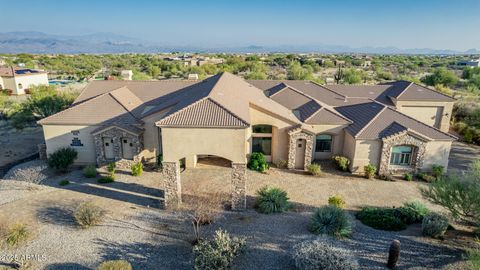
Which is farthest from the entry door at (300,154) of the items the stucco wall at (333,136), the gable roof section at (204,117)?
the gable roof section at (204,117)

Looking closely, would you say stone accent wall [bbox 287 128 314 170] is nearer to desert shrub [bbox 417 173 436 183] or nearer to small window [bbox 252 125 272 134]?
small window [bbox 252 125 272 134]

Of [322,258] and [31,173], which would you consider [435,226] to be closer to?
[322,258]

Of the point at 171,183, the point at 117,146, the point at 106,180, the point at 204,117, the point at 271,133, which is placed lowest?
the point at 106,180

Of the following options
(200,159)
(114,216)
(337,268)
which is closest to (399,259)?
(337,268)

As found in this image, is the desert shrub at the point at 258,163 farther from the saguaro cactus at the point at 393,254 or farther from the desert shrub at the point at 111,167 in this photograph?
the saguaro cactus at the point at 393,254

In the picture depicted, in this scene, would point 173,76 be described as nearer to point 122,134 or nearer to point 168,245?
point 122,134

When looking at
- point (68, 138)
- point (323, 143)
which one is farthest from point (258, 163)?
point (68, 138)
